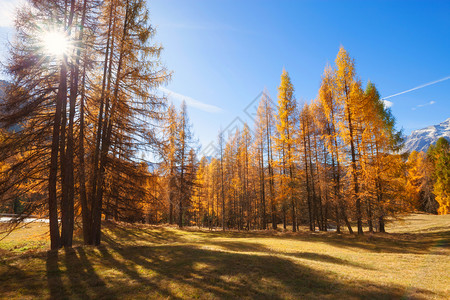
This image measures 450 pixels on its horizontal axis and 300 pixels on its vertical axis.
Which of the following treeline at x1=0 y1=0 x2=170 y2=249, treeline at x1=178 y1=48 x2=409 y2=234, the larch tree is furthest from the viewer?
the larch tree

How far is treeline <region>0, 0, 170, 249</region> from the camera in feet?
29.2

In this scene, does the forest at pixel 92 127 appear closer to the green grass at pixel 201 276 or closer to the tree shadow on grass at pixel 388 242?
the tree shadow on grass at pixel 388 242

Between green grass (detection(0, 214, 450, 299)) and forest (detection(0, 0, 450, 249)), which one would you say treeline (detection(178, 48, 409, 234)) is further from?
green grass (detection(0, 214, 450, 299))

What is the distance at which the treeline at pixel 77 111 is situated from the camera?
891 centimetres

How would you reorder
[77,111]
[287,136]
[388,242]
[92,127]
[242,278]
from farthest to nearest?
[287,136] → [388,242] → [92,127] → [77,111] → [242,278]

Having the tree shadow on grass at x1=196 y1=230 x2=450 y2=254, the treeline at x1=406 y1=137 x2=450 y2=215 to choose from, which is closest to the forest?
the tree shadow on grass at x1=196 y1=230 x2=450 y2=254

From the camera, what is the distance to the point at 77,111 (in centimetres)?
1111

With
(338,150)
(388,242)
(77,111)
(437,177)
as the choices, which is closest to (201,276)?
(77,111)

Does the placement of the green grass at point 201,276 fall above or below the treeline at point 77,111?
below

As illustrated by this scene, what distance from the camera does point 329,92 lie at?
20047mm

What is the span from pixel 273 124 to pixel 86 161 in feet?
63.7

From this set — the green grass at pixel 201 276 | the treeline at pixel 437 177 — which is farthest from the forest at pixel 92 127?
the treeline at pixel 437 177

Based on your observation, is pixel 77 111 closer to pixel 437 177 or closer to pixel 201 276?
pixel 201 276

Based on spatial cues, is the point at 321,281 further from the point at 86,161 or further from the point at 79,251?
the point at 86,161
